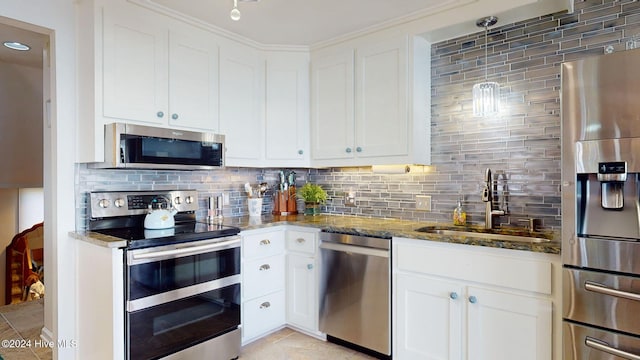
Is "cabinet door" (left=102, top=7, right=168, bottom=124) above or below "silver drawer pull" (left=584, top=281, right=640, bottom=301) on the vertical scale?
above

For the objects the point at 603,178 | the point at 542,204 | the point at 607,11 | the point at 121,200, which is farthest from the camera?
the point at 121,200

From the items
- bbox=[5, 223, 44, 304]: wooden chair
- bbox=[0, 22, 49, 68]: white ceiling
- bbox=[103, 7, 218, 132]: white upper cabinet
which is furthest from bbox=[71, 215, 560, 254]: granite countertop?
bbox=[5, 223, 44, 304]: wooden chair

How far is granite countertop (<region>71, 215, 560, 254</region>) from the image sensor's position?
1770 millimetres

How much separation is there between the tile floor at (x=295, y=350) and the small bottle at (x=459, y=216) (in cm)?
111

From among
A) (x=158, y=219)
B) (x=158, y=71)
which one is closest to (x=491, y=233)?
(x=158, y=219)

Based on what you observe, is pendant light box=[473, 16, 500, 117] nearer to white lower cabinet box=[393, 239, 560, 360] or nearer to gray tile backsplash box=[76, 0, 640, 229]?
gray tile backsplash box=[76, 0, 640, 229]

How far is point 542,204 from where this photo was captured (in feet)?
7.21

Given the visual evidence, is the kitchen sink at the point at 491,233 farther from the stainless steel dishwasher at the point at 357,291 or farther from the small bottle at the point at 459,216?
the stainless steel dishwasher at the point at 357,291

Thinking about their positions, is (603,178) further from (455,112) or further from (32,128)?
(32,128)

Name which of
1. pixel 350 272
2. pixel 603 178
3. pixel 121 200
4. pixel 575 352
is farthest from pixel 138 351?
pixel 603 178

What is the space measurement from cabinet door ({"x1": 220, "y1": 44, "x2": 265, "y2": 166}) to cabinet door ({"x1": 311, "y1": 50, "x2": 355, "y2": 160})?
0.46 m

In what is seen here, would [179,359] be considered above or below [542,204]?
below

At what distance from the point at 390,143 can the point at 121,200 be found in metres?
1.90

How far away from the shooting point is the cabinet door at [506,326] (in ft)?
5.61
